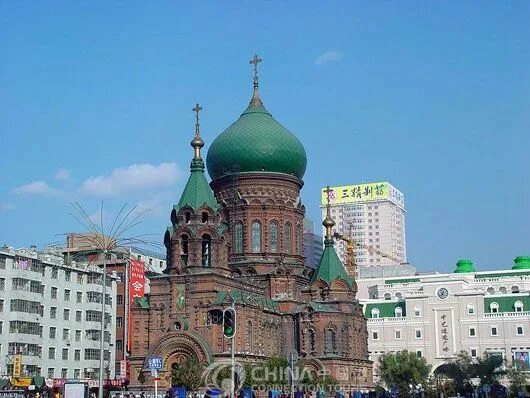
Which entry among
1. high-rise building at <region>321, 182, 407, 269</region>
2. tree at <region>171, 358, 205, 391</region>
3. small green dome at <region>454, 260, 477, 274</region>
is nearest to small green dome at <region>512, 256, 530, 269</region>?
small green dome at <region>454, 260, 477, 274</region>

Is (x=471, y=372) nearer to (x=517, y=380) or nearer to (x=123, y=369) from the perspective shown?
(x=517, y=380)

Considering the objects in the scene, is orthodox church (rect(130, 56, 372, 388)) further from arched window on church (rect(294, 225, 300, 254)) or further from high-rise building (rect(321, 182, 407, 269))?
high-rise building (rect(321, 182, 407, 269))

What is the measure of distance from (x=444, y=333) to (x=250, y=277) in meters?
25.9

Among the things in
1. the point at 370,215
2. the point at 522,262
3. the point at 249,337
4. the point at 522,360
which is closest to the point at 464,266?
the point at 522,262

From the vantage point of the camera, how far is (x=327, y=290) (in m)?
69.2

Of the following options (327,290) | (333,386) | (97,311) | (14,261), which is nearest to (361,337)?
(327,290)

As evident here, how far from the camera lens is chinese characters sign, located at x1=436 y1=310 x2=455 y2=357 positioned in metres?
82.9

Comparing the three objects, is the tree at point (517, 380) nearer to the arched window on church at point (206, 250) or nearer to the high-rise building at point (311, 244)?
the arched window on church at point (206, 250)

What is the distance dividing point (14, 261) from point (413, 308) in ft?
136

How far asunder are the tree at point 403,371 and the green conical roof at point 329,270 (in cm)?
794

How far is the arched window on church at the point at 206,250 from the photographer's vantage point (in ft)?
Result: 198

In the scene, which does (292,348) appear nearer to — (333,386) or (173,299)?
(333,386)

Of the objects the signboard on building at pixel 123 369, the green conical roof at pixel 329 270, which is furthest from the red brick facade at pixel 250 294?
the signboard on building at pixel 123 369

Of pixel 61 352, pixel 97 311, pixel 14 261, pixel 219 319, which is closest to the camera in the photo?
pixel 219 319
